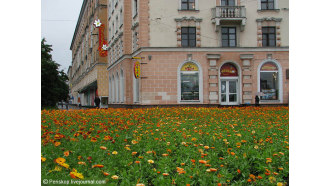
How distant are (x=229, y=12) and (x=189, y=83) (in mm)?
6052

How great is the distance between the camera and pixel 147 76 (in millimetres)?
23156

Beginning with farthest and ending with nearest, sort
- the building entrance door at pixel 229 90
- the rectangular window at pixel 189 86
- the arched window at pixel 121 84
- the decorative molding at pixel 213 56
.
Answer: the arched window at pixel 121 84 → the building entrance door at pixel 229 90 → the rectangular window at pixel 189 86 → the decorative molding at pixel 213 56

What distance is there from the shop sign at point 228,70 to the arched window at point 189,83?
1.83 m

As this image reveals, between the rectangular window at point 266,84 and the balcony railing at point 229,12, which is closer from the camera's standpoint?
the rectangular window at point 266,84

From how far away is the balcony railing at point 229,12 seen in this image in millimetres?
22562

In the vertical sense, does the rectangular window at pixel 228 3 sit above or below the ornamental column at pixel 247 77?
above

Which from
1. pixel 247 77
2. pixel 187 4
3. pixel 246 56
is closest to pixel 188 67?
pixel 246 56

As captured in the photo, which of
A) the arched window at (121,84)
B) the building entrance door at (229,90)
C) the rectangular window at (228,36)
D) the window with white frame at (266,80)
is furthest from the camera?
the arched window at (121,84)

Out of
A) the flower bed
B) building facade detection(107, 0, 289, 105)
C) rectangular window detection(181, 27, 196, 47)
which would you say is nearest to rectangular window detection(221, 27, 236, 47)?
building facade detection(107, 0, 289, 105)

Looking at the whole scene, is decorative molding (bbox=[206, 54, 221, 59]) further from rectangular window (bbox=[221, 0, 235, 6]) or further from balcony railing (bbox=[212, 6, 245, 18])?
rectangular window (bbox=[221, 0, 235, 6])

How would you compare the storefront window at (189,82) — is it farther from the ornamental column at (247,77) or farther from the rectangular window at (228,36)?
the ornamental column at (247,77)

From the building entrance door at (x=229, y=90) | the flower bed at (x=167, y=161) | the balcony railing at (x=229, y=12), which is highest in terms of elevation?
the balcony railing at (x=229, y=12)

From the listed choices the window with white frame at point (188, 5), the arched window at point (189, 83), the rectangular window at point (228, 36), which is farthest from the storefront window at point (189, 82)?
the window with white frame at point (188, 5)
